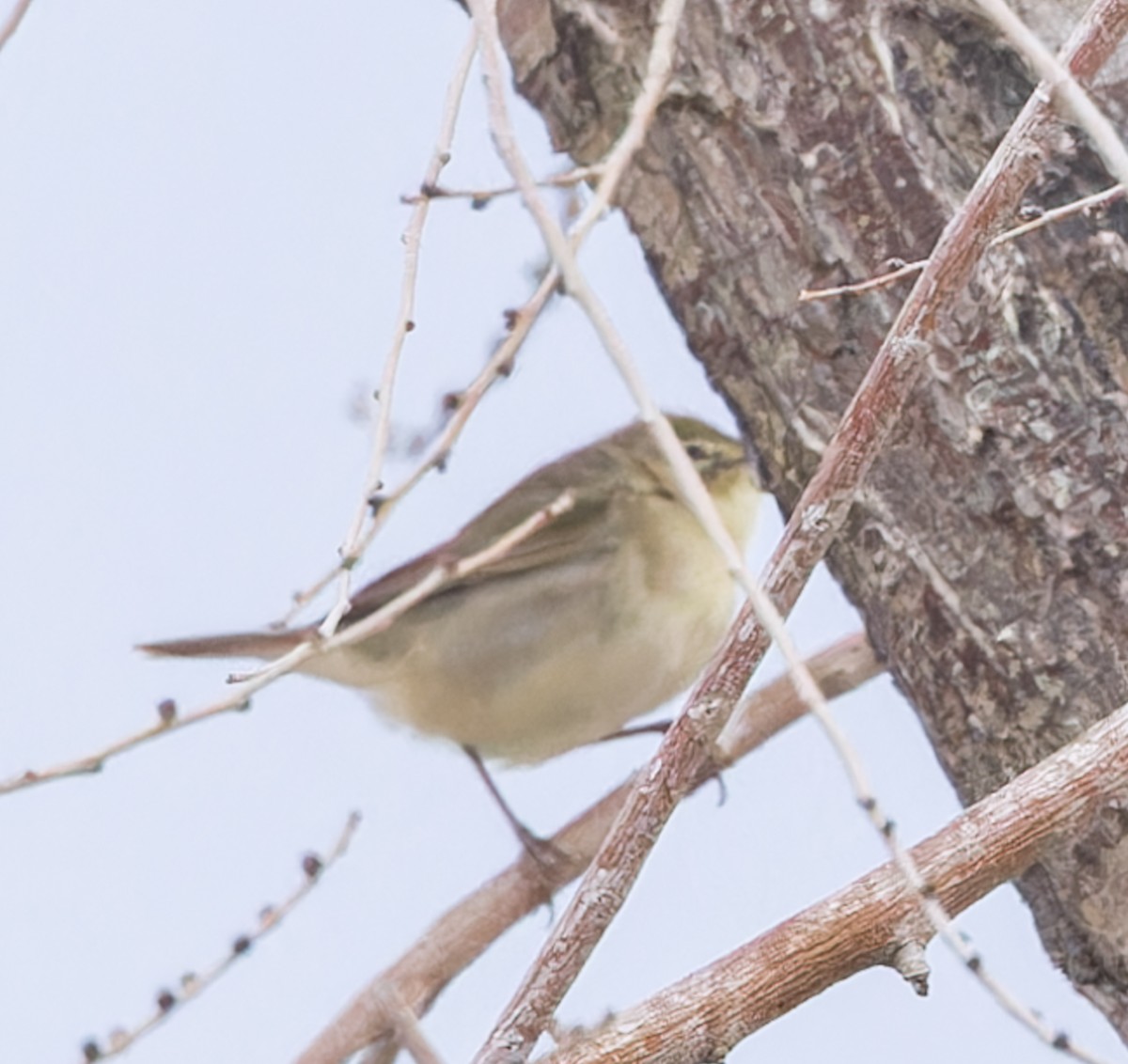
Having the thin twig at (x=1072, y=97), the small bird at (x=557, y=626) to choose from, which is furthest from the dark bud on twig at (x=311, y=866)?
the small bird at (x=557, y=626)

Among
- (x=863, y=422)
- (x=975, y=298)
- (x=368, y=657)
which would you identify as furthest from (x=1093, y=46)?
(x=368, y=657)

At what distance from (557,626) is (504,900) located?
1.74 ft

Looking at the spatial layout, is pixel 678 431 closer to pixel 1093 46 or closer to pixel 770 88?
pixel 770 88

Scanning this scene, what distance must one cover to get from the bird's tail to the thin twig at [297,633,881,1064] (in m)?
0.48

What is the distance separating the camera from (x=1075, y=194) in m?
2.01

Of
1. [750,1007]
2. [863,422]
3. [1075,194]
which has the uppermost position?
[1075,194]

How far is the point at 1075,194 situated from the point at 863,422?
57 centimetres

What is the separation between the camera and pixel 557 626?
305cm

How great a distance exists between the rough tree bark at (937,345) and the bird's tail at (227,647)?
950 millimetres

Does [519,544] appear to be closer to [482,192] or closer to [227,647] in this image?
[227,647]

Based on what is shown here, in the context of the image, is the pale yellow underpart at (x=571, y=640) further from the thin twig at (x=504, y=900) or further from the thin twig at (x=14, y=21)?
the thin twig at (x=14, y=21)

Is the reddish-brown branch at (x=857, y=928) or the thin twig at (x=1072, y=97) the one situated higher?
the thin twig at (x=1072, y=97)

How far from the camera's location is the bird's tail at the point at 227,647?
2857mm

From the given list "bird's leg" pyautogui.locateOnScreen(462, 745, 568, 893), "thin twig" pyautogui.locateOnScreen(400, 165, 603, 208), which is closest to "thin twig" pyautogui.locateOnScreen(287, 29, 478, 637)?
"thin twig" pyautogui.locateOnScreen(400, 165, 603, 208)
